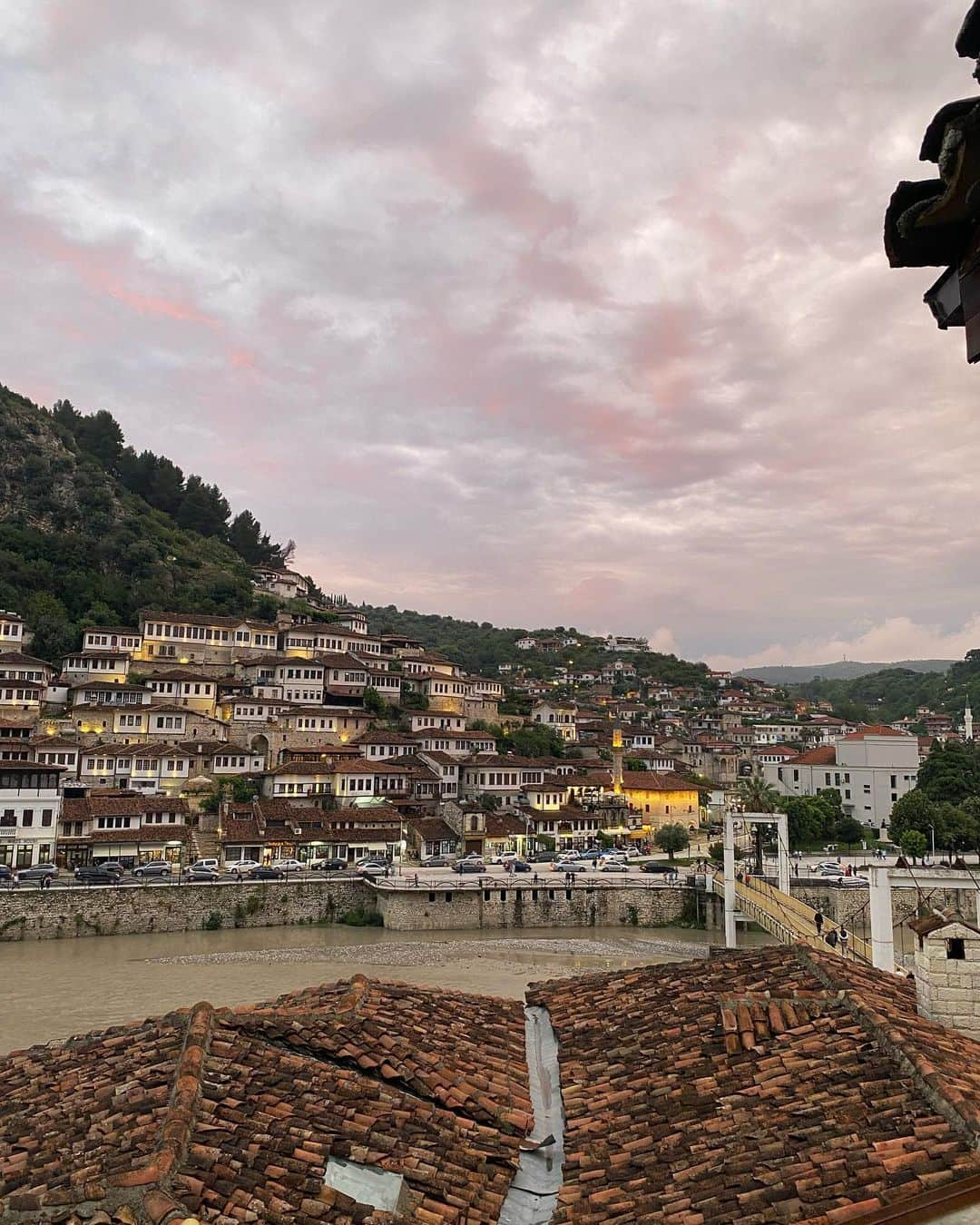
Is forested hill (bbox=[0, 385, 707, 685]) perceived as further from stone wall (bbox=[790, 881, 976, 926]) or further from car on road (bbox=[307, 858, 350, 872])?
stone wall (bbox=[790, 881, 976, 926])

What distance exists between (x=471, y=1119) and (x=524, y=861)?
4321cm

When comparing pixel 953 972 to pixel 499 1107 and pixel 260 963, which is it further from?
pixel 260 963

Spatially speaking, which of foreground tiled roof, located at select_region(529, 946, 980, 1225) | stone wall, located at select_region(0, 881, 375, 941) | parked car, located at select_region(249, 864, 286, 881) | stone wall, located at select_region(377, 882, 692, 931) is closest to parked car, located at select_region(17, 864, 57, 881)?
Answer: stone wall, located at select_region(0, 881, 375, 941)

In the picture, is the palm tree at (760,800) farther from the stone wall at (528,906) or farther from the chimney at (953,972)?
the chimney at (953,972)

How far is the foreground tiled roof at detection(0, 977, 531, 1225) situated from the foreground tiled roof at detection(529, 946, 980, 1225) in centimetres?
88

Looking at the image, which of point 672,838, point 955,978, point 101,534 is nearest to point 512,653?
point 101,534

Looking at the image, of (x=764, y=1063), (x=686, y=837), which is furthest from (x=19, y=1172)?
(x=686, y=837)

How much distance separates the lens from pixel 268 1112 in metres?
7.63

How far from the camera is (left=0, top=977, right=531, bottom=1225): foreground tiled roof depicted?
6.50 m

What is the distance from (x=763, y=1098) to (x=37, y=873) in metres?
42.2

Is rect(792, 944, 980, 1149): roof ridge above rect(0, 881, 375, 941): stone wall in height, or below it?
above

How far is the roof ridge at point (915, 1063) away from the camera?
234 inches

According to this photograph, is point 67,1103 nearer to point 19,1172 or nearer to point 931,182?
point 19,1172

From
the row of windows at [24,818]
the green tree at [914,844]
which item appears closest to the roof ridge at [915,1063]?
the row of windows at [24,818]
